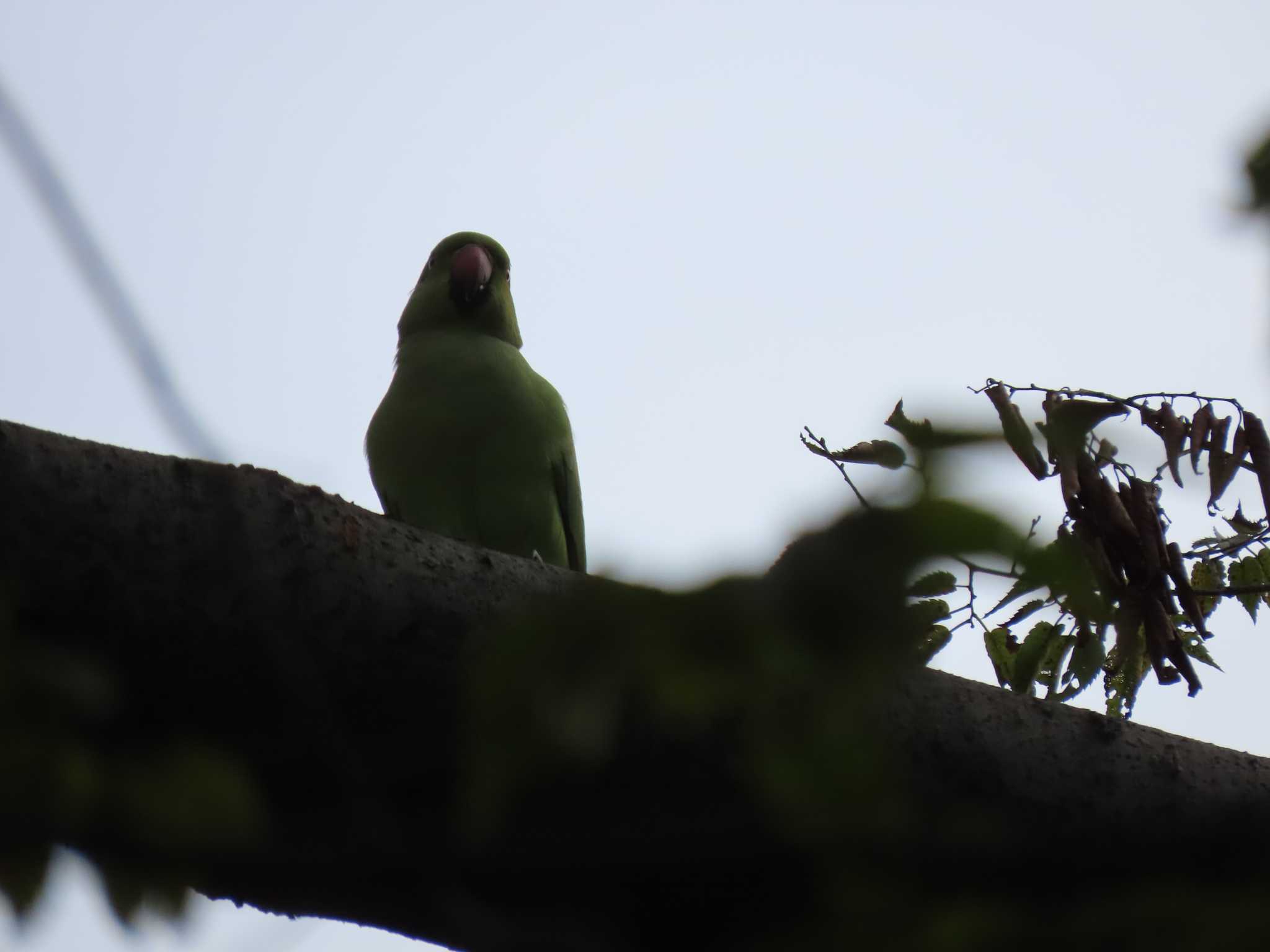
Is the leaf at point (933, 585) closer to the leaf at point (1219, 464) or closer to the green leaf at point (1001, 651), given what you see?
the leaf at point (1219, 464)

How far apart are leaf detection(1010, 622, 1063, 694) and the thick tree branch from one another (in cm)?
38

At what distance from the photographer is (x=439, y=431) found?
175 inches

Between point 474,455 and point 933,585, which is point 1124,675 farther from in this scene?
point 474,455

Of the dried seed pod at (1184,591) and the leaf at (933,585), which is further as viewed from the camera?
the dried seed pod at (1184,591)

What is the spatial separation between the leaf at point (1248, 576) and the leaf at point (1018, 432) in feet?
2.80

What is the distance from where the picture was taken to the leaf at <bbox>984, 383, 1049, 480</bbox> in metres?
2.00

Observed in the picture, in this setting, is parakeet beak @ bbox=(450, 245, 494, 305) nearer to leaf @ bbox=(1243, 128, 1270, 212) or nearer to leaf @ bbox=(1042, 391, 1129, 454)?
leaf @ bbox=(1042, 391, 1129, 454)

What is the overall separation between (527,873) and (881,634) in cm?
75

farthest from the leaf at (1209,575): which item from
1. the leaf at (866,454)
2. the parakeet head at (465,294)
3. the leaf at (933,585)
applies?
the parakeet head at (465,294)

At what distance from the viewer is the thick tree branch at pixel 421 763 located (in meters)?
1.10

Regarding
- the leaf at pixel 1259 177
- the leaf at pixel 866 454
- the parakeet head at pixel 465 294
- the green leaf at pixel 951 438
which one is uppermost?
the parakeet head at pixel 465 294

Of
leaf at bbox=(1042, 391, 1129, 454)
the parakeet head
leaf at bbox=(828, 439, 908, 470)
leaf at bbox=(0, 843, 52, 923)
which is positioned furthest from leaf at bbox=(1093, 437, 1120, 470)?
the parakeet head

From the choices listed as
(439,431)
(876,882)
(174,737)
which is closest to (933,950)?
(876,882)

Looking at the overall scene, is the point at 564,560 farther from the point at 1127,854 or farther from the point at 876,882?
the point at 876,882
